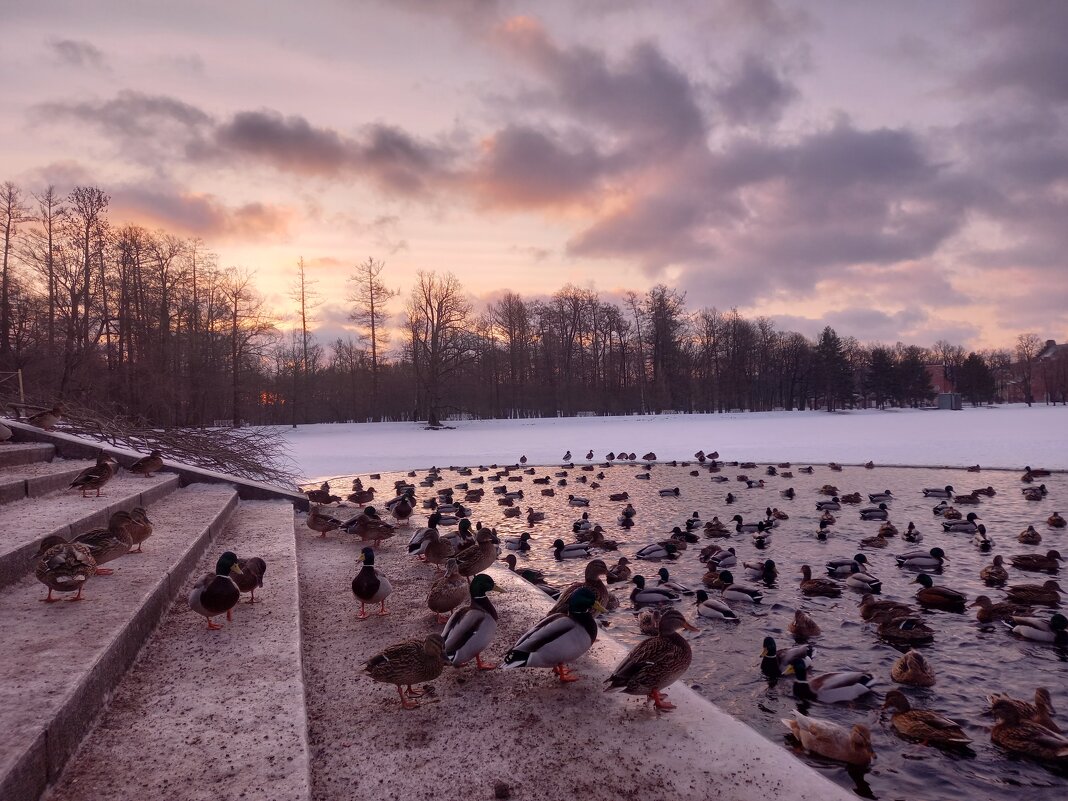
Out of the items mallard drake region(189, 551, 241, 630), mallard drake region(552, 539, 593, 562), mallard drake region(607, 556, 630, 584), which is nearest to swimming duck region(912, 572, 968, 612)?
mallard drake region(607, 556, 630, 584)

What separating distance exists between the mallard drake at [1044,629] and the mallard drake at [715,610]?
3.00 metres

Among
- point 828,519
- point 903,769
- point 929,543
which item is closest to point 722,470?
point 828,519

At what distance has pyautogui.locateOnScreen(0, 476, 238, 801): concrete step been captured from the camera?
261cm

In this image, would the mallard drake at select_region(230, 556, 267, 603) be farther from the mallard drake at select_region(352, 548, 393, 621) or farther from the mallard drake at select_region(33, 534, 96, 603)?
the mallard drake at select_region(33, 534, 96, 603)

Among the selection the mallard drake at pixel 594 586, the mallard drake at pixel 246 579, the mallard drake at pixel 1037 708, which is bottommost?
the mallard drake at pixel 1037 708

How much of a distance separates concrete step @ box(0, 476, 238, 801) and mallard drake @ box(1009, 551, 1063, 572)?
11.3 metres

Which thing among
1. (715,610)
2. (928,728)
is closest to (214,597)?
(928,728)

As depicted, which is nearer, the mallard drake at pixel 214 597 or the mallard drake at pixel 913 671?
the mallard drake at pixel 214 597

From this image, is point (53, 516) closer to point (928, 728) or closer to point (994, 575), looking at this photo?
point (928, 728)

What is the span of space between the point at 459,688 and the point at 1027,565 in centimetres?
953

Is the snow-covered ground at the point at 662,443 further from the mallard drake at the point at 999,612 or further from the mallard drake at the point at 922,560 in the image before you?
the mallard drake at the point at 999,612

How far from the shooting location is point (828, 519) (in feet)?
42.7

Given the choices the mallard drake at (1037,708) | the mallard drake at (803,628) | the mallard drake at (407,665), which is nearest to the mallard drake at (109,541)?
the mallard drake at (407,665)

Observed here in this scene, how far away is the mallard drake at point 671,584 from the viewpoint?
857 centimetres
